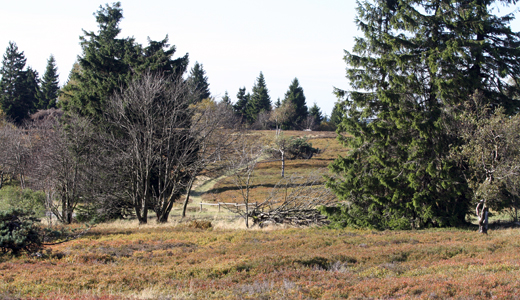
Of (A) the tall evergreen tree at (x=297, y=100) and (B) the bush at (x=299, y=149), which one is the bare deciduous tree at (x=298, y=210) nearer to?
(B) the bush at (x=299, y=149)

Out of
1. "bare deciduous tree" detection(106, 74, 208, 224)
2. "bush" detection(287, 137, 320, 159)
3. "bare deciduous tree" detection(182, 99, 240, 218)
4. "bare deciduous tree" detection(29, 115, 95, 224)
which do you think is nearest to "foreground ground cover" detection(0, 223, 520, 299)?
"bare deciduous tree" detection(106, 74, 208, 224)

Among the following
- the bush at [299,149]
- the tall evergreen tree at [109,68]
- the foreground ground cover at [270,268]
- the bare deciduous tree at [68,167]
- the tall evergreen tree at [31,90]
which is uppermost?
the tall evergreen tree at [31,90]

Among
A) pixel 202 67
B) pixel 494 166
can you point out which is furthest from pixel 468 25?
pixel 202 67

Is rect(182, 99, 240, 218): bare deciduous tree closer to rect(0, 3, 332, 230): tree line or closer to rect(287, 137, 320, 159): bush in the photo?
rect(0, 3, 332, 230): tree line

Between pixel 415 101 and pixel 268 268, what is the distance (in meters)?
13.2

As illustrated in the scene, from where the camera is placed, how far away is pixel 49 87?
76.9 meters

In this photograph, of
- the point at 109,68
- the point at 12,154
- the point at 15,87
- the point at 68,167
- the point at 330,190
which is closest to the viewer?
the point at 330,190

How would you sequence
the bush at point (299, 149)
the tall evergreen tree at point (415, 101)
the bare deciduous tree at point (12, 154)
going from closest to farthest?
the tall evergreen tree at point (415, 101) < the bare deciduous tree at point (12, 154) < the bush at point (299, 149)

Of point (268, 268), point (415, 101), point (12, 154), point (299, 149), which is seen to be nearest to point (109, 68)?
point (12, 154)

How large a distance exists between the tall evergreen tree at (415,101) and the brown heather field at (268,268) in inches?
112

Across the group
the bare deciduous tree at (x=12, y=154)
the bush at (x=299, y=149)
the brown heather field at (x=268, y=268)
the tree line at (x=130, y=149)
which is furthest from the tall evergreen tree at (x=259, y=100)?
the brown heather field at (x=268, y=268)

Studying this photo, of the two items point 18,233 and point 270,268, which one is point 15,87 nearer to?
point 18,233

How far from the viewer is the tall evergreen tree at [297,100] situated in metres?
88.6

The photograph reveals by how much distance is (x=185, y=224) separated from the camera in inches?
828
